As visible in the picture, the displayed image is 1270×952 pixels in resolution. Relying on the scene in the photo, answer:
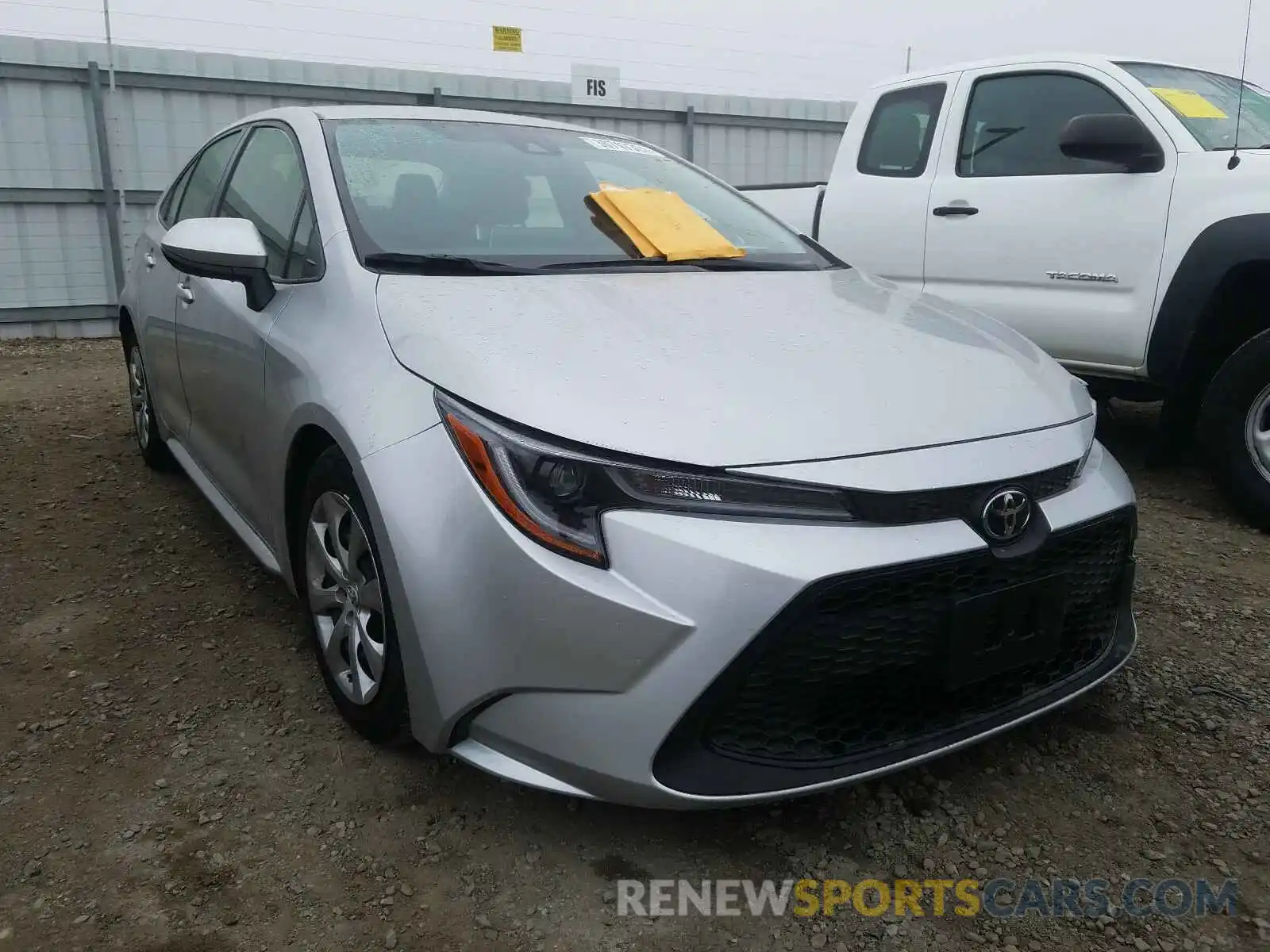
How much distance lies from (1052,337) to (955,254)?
589 mm

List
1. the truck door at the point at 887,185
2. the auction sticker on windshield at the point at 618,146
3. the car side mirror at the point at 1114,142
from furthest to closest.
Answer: the truck door at the point at 887,185 < the car side mirror at the point at 1114,142 < the auction sticker on windshield at the point at 618,146

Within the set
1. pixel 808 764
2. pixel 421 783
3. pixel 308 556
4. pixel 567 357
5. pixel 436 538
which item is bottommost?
pixel 421 783

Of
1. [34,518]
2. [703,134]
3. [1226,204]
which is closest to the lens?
[1226,204]

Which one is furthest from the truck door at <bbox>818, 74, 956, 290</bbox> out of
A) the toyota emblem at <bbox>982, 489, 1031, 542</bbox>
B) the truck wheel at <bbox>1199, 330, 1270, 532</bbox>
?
the toyota emblem at <bbox>982, 489, 1031, 542</bbox>

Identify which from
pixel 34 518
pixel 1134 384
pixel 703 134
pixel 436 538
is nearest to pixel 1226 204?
pixel 1134 384

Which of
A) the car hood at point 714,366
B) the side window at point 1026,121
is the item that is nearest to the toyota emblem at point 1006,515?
the car hood at point 714,366

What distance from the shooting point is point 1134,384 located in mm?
3998

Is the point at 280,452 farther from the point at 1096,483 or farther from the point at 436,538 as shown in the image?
the point at 1096,483

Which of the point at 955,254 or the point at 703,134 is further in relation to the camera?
the point at 703,134

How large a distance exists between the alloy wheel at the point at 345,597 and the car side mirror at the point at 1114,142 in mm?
2949

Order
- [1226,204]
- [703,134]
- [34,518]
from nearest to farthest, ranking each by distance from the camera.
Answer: [1226,204] → [34,518] → [703,134]

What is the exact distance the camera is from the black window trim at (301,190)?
2426mm

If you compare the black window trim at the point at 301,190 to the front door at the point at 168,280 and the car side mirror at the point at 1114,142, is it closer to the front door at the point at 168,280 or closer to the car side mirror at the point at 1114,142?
the front door at the point at 168,280

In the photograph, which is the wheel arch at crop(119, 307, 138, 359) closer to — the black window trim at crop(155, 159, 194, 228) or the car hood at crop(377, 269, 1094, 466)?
the black window trim at crop(155, 159, 194, 228)
